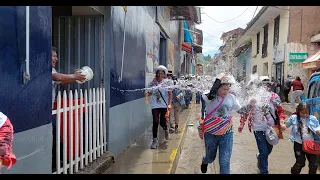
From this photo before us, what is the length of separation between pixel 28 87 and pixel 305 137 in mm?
3686

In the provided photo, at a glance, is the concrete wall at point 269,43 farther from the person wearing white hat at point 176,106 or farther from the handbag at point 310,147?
the handbag at point 310,147

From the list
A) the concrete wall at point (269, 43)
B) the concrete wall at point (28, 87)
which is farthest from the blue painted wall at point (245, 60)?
the concrete wall at point (28, 87)

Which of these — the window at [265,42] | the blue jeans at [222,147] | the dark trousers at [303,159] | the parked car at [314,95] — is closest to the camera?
the blue jeans at [222,147]

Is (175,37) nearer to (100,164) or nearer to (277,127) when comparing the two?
(277,127)

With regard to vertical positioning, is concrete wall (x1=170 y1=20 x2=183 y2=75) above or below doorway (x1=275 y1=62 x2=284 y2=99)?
above

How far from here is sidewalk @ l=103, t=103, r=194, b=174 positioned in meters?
5.09

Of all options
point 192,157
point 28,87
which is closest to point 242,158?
point 192,157

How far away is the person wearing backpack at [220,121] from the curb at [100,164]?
5.04ft

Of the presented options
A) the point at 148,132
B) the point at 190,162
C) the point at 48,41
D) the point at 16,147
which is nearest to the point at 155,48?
the point at 148,132

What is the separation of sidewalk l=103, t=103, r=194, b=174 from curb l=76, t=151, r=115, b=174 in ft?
0.30

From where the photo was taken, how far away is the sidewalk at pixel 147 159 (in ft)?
16.7

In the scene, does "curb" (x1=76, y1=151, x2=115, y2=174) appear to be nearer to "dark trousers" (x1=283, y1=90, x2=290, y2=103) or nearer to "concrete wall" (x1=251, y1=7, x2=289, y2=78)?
"dark trousers" (x1=283, y1=90, x2=290, y2=103)

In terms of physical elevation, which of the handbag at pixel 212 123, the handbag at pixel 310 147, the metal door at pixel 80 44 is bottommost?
the handbag at pixel 310 147

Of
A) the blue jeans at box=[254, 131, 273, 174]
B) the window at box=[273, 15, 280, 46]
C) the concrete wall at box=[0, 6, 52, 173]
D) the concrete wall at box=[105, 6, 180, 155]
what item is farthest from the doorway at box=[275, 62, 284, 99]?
the concrete wall at box=[0, 6, 52, 173]
